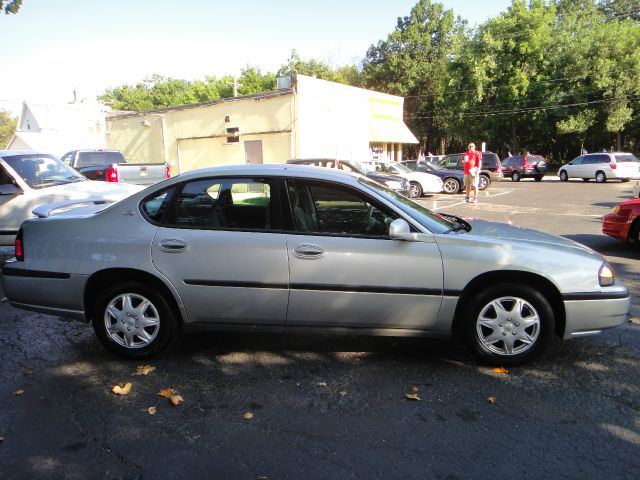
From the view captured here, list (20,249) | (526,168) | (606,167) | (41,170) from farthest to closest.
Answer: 1. (526,168)
2. (606,167)
3. (41,170)
4. (20,249)

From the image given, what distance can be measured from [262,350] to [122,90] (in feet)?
285

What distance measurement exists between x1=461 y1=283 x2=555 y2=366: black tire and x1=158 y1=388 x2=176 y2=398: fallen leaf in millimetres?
2178

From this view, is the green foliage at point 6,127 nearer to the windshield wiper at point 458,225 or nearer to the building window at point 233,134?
the building window at point 233,134

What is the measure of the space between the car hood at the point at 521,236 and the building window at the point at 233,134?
20.4 metres

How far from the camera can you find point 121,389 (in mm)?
3477

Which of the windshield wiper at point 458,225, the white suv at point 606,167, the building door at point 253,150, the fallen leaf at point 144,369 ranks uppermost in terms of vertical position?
the building door at point 253,150

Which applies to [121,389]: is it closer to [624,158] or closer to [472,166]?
[472,166]

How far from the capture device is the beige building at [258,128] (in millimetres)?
22219

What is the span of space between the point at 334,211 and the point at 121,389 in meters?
2.06

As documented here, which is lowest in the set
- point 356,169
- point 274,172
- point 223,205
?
point 223,205

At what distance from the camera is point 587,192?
19391 millimetres

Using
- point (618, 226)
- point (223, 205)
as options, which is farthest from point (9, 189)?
point (618, 226)

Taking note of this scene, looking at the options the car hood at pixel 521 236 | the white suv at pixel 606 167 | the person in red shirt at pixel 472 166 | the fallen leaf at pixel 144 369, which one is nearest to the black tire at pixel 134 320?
the fallen leaf at pixel 144 369

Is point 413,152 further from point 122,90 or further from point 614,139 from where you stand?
point 122,90
